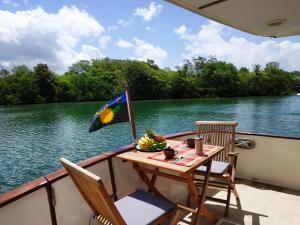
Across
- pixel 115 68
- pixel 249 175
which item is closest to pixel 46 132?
pixel 249 175

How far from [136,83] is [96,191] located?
166 feet

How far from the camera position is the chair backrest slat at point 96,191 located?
122 cm

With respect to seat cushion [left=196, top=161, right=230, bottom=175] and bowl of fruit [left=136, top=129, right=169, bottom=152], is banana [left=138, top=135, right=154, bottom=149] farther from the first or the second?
seat cushion [left=196, top=161, right=230, bottom=175]

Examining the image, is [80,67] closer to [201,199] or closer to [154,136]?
[154,136]

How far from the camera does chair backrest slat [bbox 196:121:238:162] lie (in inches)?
111

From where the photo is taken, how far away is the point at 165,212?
167 cm

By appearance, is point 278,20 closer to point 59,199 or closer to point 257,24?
point 257,24

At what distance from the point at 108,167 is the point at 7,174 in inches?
417

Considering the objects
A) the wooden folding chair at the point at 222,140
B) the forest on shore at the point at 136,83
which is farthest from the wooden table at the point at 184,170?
the forest on shore at the point at 136,83

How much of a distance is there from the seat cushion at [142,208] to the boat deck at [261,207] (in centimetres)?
79

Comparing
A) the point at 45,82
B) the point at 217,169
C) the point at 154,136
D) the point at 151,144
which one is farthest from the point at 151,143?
the point at 45,82

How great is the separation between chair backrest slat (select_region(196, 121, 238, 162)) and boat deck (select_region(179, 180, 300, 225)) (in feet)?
1.73

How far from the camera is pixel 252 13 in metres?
1.90

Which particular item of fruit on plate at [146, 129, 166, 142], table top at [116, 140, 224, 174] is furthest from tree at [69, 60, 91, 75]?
table top at [116, 140, 224, 174]
